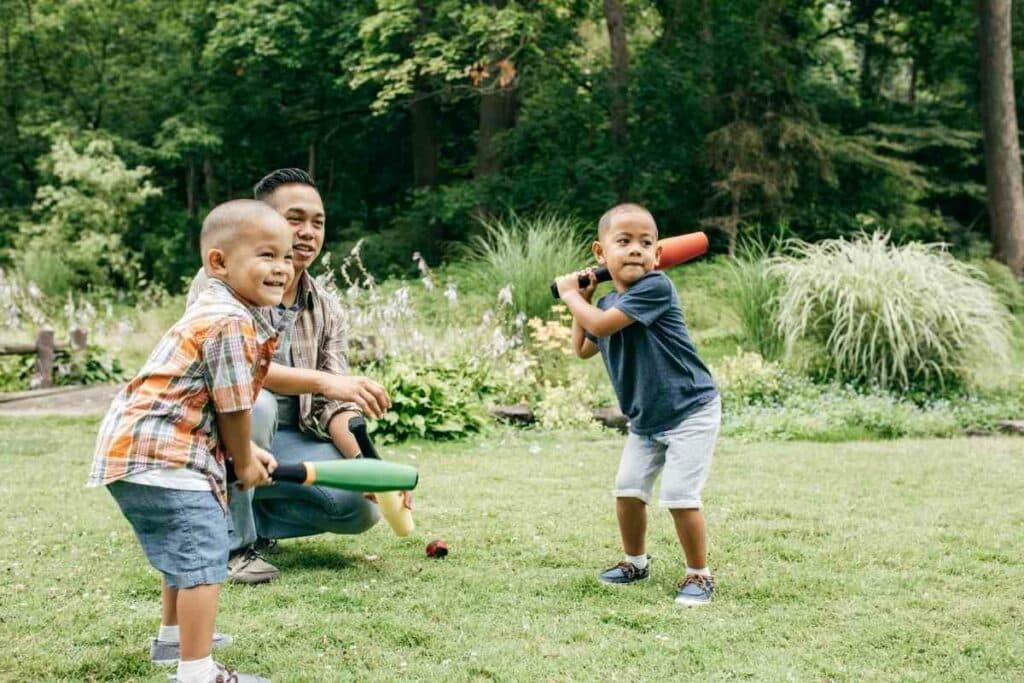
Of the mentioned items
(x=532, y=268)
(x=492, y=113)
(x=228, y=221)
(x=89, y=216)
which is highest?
(x=492, y=113)

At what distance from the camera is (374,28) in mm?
16656

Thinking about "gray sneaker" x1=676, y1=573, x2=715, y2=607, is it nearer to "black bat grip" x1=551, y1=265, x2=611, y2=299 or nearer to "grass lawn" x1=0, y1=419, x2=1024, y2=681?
"grass lawn" x1=0, y1=419, x2=1024, y2=681

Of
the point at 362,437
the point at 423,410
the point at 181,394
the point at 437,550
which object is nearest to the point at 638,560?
the point at 437,550

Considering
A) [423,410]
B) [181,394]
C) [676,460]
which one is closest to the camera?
[181,394]

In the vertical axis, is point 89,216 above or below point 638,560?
above

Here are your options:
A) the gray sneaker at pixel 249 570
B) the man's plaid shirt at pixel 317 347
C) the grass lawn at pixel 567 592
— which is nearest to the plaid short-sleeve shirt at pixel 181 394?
the grass lawn at pixel 567 592

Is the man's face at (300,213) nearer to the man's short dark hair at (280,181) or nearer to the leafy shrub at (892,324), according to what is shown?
the man's short dark hair at (280,181)

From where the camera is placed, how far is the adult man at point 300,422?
3891 mm

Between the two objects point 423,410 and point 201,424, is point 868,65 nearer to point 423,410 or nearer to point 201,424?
point 423,410

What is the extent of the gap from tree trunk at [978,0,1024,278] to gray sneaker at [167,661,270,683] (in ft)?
51.0

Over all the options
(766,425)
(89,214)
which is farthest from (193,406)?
(89,214)

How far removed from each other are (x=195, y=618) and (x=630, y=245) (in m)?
2.00

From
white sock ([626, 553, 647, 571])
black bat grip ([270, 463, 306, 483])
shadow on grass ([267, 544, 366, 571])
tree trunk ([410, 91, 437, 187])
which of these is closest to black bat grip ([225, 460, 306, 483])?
black bat grip ([270, 463, 306, 483])

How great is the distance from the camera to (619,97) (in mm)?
16672
